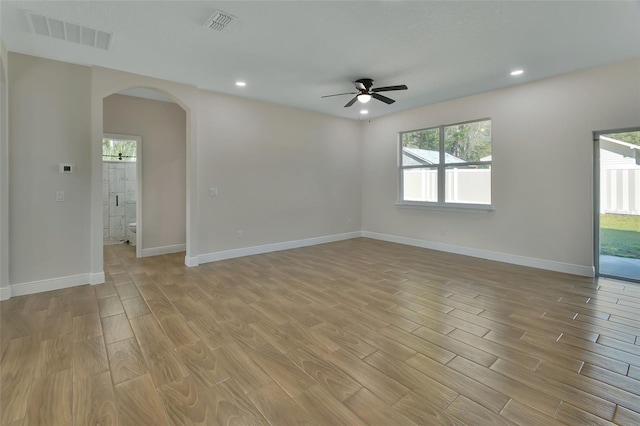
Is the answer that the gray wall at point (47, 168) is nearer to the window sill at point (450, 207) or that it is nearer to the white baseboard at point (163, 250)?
the white baseboard at point (163, 250)

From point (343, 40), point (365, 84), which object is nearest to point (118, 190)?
point (365, 84)

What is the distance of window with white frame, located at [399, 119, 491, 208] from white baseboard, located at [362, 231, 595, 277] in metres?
0.81

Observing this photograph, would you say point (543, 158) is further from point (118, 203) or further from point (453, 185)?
point (118, 203)

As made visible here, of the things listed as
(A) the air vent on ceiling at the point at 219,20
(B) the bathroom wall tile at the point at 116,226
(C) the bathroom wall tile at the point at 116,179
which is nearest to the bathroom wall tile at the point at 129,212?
(B) the bathroom wall tile at the point at 116,226

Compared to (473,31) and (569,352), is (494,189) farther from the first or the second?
(569,352)

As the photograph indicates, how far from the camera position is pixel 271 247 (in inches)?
228

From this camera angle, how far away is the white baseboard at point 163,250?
5496 millimetres

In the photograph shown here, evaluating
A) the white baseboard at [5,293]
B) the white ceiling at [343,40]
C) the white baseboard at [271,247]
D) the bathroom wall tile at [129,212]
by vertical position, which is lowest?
the white baseboard at [5,293]

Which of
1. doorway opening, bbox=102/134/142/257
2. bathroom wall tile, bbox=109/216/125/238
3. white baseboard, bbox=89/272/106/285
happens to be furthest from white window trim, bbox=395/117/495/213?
bathroom wall tile, bbox=109/216/125/238

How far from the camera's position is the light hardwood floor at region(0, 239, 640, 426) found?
5.55 ft

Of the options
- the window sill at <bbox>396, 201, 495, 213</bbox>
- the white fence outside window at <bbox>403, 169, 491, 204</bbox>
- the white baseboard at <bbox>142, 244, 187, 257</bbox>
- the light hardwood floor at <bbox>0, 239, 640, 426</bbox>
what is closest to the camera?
the light hardwood floor at <bbox>0, 239, 640, 426</bbox>

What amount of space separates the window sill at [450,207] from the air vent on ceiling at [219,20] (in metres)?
4.70

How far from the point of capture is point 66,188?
3758mm

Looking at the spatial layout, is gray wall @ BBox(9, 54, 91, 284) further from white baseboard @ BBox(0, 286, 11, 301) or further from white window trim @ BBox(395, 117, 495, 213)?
white window trim @ BBox(395, 117, 495, 213)
